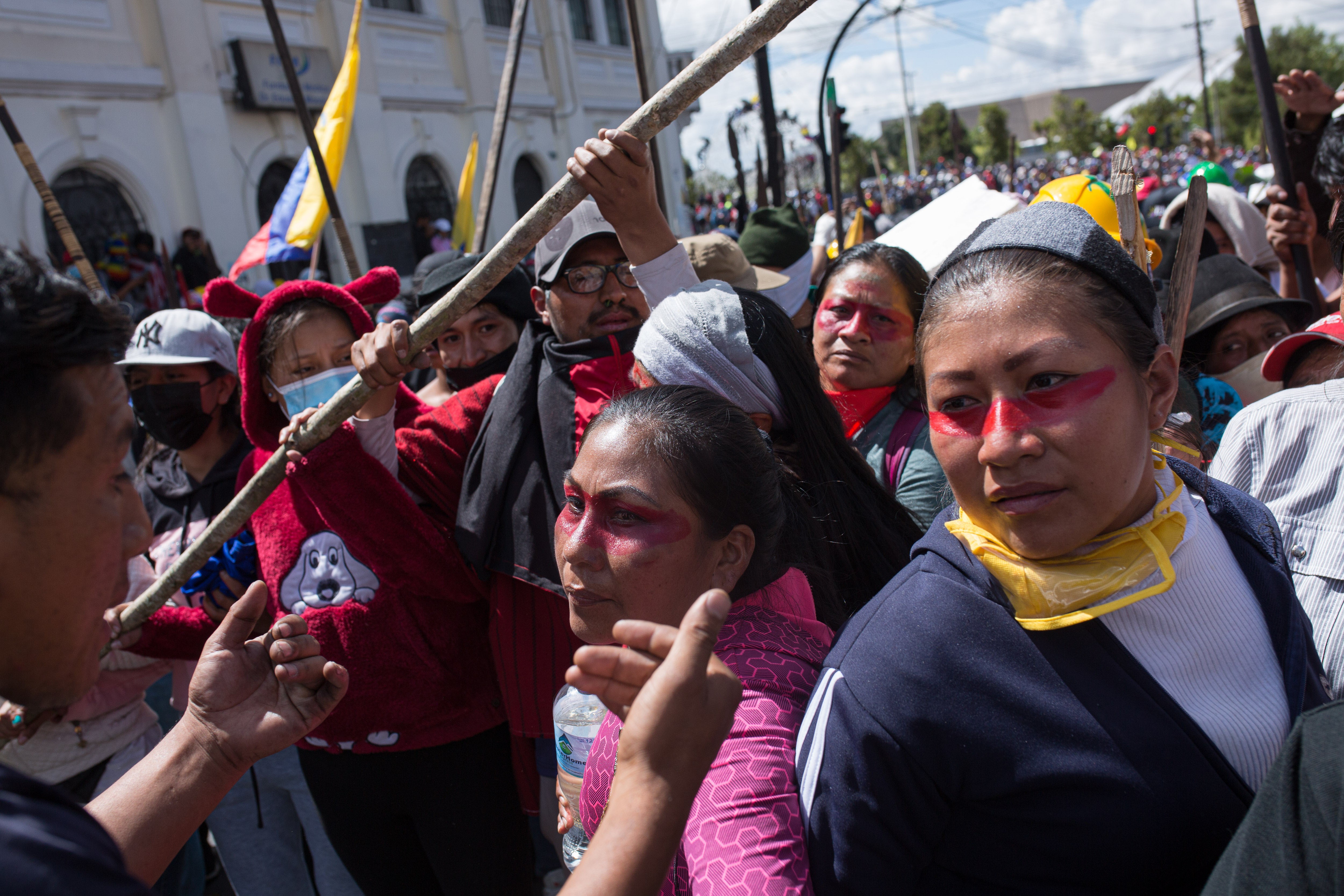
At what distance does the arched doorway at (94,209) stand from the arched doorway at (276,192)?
190cm

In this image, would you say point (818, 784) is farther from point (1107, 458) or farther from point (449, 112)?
point (449, 112)

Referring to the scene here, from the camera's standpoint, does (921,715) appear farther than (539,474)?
No

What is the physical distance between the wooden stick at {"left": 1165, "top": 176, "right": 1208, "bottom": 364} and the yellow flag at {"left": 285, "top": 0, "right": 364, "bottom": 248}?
14.6 feet

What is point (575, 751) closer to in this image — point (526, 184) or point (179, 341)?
point (179, 341)

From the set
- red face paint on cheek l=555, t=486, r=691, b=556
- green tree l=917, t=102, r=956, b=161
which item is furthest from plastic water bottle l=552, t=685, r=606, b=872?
green tree l=917, t=102, r=956, b=161

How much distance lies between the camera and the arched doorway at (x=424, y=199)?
16.4 m

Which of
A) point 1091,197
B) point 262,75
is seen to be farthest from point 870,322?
point 262,75

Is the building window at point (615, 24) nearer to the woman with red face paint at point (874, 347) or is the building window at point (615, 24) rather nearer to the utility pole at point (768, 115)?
the utility pole at point (768, 115)

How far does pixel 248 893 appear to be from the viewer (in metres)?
2.79

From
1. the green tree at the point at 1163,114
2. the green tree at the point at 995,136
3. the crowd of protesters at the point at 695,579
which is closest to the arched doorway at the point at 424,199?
the crowd of protesters at the point at 695,579

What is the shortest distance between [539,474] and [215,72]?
13909mm

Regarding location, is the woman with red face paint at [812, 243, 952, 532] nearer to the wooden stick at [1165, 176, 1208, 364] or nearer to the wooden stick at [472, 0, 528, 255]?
the wooden stick at [1165, 176, 1208, 364]

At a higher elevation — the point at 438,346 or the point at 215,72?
the point at 215,72

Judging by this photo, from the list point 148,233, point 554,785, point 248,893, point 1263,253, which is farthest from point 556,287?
point 148,233
